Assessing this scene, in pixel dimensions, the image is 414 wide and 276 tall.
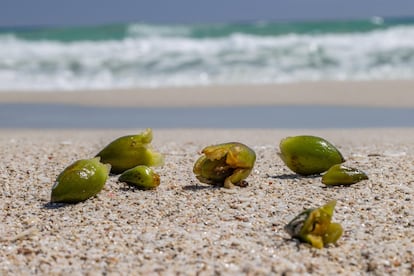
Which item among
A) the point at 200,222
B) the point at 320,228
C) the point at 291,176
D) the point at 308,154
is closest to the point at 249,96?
the point at 291,176

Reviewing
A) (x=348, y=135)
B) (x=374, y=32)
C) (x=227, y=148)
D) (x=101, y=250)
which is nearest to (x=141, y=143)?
(x=227, y=148)

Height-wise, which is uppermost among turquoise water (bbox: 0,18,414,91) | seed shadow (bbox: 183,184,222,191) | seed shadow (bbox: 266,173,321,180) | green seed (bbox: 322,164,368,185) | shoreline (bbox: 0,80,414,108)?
turquoise water (bbox: 0,18,414,91)

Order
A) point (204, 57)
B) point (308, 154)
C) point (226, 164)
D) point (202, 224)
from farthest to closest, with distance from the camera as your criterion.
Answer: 1. point (204, 57)
2. point (308, 154)
3. point (226, 164)
4. point (202, 224)

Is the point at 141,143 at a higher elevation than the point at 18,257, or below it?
higher

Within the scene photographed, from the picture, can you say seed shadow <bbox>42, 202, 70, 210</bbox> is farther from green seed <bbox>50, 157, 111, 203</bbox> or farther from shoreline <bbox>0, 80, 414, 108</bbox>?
shoreline <bbox>0, 80, 414, 108</bbox>

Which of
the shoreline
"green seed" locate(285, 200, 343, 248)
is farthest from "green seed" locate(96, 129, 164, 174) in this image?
the shoreline

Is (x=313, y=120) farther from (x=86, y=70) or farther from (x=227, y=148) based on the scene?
(x=86, y=70)

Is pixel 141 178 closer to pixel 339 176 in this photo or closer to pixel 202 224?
pixel 202 224
